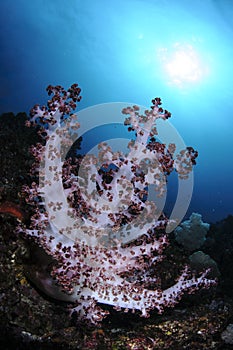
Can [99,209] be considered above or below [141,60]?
below

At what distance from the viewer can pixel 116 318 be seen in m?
4.39

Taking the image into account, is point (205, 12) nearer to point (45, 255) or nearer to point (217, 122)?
point (45, 255)

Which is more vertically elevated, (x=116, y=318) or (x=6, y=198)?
(x=6, y=198)

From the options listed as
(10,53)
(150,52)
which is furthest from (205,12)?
(10,53)

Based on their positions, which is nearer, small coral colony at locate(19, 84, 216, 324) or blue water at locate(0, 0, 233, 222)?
small coral colony at locate(19, 84, 216, 324)

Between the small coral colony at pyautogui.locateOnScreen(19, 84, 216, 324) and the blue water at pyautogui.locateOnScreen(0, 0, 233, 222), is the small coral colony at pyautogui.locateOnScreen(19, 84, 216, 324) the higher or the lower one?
the lower one

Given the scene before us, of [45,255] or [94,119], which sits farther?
[94,119]

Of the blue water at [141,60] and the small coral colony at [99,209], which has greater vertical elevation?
the blue water at [141,60]

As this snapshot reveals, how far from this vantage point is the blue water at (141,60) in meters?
28.3

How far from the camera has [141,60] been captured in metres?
47.7

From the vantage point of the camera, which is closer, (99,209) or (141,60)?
(99,209)

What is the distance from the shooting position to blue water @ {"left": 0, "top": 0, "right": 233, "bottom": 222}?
1114 inches

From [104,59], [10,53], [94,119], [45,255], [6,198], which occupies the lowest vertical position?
[45,255]

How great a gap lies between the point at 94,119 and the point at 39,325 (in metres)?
3.34
